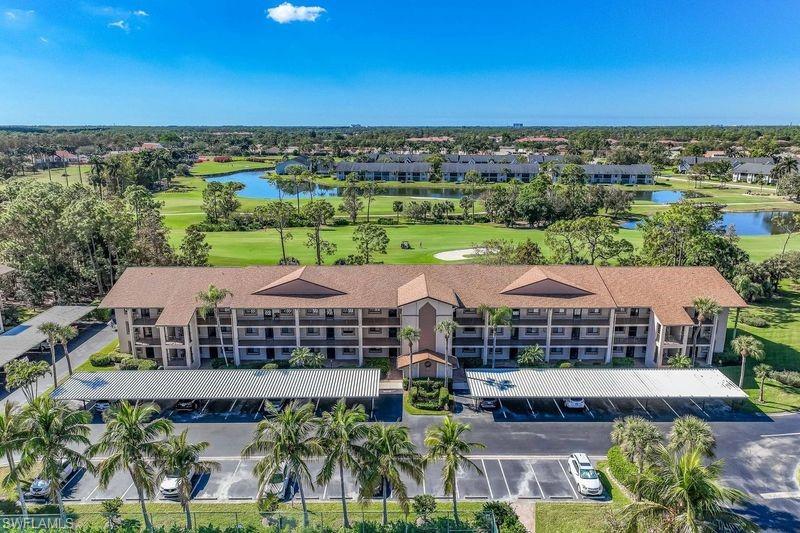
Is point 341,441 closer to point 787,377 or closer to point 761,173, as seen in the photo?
point 787,377

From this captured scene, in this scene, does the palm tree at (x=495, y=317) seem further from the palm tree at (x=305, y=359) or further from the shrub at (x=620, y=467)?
the palm tree at (x=305, y=359)

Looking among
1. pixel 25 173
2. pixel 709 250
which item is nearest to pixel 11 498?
pixel 709 250

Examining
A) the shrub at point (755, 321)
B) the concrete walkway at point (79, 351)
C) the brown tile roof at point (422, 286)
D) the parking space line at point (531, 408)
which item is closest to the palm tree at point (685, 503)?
the parking space line at point (531, 408)

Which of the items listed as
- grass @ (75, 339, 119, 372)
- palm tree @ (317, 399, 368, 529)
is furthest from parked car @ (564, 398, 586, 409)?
grass @ (75, 339, 119, 372)

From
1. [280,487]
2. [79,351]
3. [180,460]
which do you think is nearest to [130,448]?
[180,460]

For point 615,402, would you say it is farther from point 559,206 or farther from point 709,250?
point 559,206

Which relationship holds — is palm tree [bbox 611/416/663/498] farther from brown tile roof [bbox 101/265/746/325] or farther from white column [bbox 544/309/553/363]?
brown tile roof [bbox 101/265/746/325]

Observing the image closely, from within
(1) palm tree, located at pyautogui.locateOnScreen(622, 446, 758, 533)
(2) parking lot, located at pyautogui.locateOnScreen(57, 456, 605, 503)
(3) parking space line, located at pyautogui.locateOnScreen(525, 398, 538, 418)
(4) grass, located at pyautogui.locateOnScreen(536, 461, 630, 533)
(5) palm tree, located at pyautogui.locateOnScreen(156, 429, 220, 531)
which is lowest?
(2) parking lot, located at pyautogui.locateOnScreen(57, 456, 605, 503)
